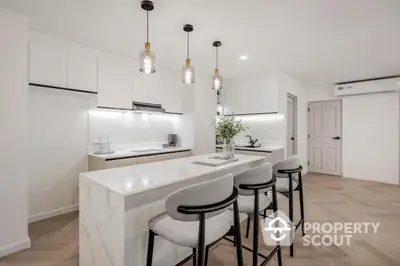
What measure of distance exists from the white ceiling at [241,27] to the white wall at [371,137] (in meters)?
1.49

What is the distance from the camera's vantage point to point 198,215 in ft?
3.94

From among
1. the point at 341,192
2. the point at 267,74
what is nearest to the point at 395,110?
the point at 341,192

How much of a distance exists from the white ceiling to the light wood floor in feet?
8.01

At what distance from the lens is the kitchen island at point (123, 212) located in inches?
55.9

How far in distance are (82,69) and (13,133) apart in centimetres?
130

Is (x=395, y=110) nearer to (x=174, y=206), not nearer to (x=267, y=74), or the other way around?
(x=267, y=74)

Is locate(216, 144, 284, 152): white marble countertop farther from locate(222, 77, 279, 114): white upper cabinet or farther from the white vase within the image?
the white vase

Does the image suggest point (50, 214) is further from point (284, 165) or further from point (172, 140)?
point (284, 165)

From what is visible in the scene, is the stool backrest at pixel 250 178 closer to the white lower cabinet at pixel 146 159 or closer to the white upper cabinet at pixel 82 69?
the white lower cabinet at pixel 146 159

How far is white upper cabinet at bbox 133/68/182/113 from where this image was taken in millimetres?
3824

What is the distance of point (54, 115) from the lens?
3076mm

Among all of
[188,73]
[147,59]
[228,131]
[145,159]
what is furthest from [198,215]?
[145,159]

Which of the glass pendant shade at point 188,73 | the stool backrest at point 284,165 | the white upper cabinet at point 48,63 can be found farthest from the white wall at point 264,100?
the white upper cabinet at point 48,63

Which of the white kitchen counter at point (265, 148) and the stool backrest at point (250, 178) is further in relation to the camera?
the white kitchen counter at point (265, 148)
